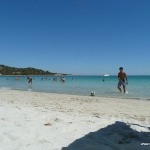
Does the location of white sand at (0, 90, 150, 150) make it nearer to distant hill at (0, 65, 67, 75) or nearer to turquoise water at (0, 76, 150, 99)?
turquoise water at (0, 76, 150, 99)

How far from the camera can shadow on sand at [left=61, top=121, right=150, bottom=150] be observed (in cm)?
521

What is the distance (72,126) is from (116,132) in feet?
3.47

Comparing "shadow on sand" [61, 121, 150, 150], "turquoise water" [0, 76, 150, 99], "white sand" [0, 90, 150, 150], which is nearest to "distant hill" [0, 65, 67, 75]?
"turquoise water" [0, 76, 150, 99]

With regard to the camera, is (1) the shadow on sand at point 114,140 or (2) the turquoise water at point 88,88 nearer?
(1) the shadow on sand at point 114,140

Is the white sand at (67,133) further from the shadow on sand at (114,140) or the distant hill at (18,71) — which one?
the distant hill at (18,71)

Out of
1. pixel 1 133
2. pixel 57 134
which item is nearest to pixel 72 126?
pixel 57 134

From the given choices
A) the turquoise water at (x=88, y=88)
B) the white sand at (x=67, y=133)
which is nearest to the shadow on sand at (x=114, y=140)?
the white sand at (x=67, y=133)

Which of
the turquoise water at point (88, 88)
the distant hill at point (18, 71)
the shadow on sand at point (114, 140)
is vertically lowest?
the shadow on sand at point (114, 140)

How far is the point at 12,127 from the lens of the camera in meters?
6.50

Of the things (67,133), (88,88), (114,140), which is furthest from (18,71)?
(114,140)

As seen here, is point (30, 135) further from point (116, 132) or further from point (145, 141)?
point (145, 141)

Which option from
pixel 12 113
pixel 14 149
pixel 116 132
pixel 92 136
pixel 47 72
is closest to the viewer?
pixel 14 149

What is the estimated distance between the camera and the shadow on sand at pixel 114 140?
5.21m

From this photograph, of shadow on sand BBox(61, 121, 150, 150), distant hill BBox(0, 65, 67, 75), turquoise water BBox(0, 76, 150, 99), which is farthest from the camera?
distant hill BBox(0, 65, 67, 75)
